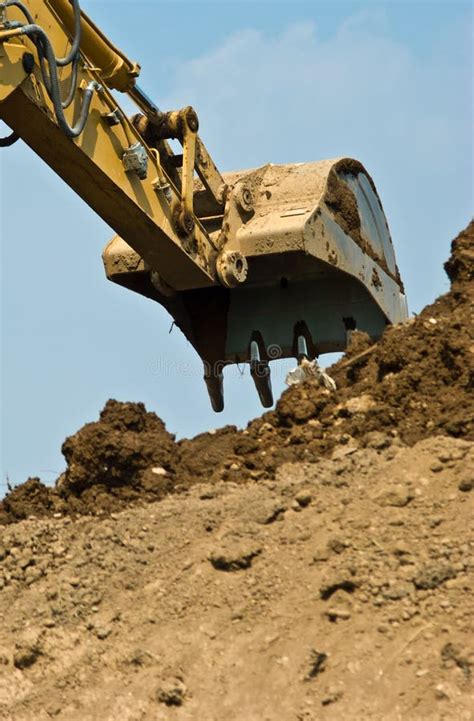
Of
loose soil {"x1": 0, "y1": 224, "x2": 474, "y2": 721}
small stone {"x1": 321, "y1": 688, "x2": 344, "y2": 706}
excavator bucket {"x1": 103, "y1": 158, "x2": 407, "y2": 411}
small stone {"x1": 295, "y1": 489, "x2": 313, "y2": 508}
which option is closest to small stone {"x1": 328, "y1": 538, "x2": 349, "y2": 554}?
loose soil {"x1": 0, "y1": 224, "x2": 474, "y2": 721}

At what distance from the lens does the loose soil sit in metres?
6.70

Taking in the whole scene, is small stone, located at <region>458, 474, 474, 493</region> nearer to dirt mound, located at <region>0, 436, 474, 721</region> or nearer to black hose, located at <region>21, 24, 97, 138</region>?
dirt mound, located at <region>0, 436, 474, 721</region>

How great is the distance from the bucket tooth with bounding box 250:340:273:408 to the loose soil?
2.89m

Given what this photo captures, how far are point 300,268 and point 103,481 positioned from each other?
382cm

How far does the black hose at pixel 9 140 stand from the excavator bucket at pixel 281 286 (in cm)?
259

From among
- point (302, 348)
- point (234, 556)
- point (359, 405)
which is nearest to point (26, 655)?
point (234, 556)

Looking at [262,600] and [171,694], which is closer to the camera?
→ [171,694]

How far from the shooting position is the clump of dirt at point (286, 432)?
8516 millimetres

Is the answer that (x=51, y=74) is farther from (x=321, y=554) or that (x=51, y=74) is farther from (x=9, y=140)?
(x=321, y=554)

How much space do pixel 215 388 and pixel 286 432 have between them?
3612 millimetres

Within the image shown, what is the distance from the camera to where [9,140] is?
30.6 feet

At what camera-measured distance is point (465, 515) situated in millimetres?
7430

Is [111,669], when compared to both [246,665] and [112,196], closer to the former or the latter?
[246,665]

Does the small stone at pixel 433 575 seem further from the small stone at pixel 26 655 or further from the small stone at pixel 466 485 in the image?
the small stone at pixel 26 655
